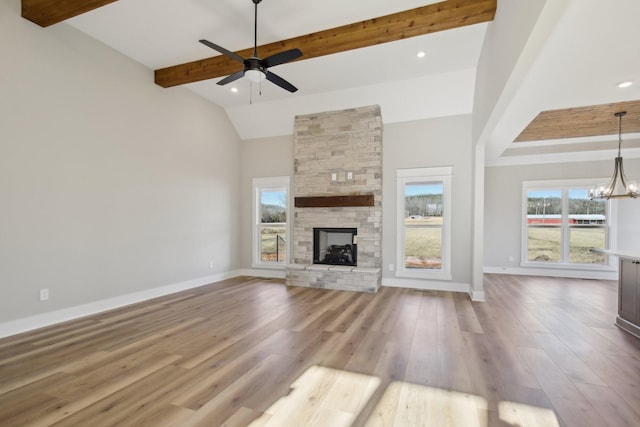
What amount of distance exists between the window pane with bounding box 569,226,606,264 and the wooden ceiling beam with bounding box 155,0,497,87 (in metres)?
5.90

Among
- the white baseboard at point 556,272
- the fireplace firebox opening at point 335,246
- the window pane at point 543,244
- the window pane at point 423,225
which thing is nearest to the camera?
the window pane at point 423,225

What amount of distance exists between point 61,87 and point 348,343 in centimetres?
458

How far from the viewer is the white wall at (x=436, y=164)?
5336mm

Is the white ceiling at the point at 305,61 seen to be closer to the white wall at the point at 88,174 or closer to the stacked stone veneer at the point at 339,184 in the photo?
the stacked stone veneer at the point at 339,184

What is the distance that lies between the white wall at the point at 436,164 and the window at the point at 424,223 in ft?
0.37

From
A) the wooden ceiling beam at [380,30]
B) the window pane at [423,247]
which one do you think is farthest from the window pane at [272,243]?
the wooden ceiling beam at [380,30]

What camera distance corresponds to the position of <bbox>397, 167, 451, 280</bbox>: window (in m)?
5.46

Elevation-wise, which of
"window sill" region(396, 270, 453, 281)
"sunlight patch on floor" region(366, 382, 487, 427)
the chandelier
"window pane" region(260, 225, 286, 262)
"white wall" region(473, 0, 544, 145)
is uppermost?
"white wall" region(473, 0, 544, 145)

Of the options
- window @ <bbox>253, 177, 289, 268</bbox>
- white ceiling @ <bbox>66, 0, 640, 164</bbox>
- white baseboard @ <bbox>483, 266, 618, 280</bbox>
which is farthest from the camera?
window @ <bbox>253, 177, 289, 268</bbox>

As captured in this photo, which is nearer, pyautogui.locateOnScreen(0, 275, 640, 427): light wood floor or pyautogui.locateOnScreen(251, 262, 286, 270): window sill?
pyautogui.locateOnScreen(0, 275, 640, 427): light wood floor

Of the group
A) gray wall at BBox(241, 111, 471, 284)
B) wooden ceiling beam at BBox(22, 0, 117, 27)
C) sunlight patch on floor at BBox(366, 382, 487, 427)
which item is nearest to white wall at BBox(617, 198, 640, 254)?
gray wall at BBox(241, 111, 471, 284)

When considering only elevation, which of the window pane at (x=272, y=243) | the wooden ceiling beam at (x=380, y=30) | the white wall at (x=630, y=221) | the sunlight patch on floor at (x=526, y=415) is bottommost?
the sunlight patch on floor at (x=526, y=415)

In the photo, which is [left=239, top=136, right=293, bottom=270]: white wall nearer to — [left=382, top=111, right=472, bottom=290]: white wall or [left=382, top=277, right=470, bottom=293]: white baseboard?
[left=382, top=111, right=472, bottom=290]: white wall

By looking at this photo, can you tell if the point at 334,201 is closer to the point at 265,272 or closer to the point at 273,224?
the point at 273,224
